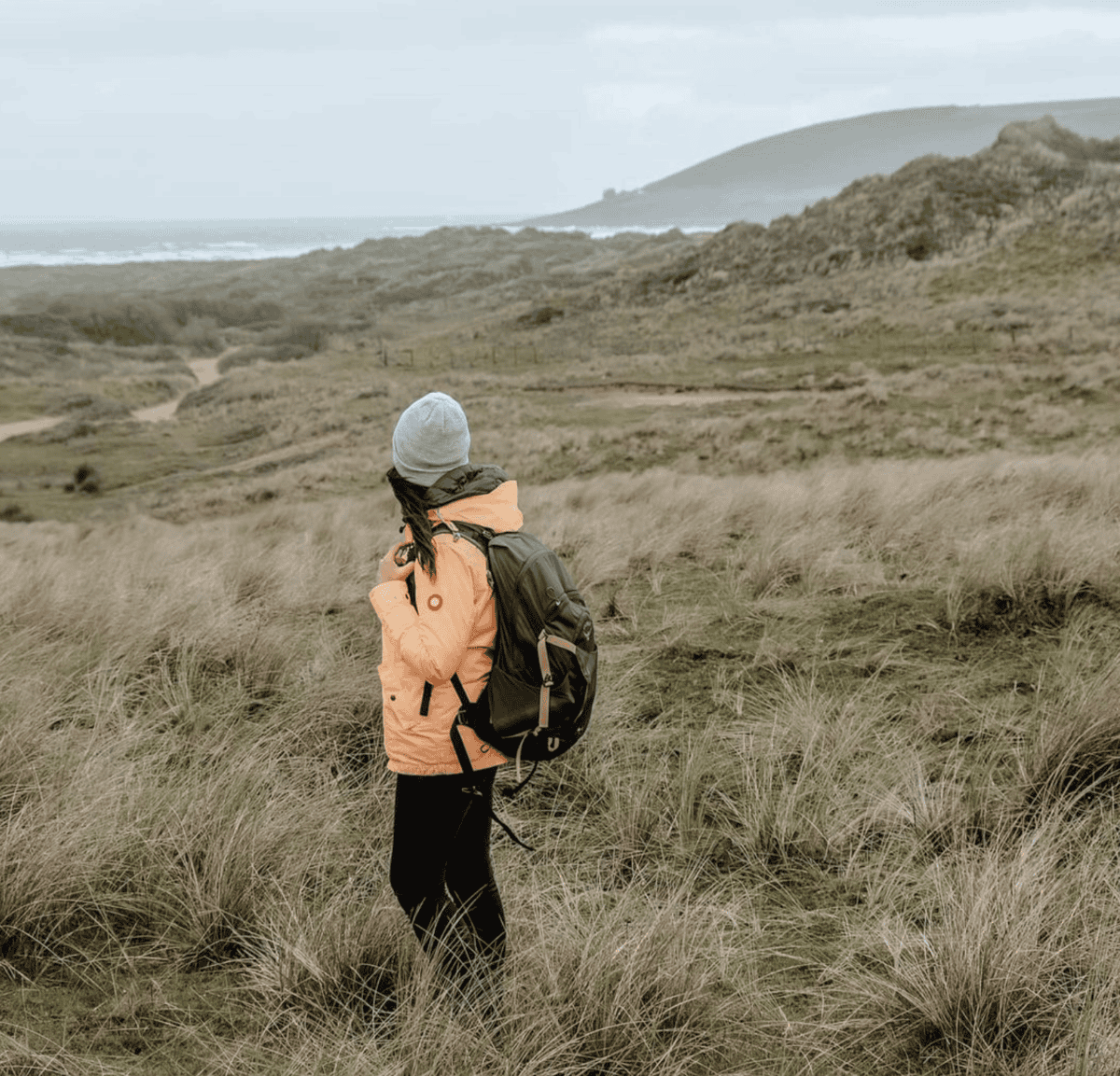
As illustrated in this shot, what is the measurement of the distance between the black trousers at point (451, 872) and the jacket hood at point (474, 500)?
2.08 ft

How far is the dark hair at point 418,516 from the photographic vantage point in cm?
211

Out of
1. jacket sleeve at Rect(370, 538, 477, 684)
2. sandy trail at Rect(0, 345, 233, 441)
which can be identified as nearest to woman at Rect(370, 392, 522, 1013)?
jacket sleeve at Rect(370, 538, 477, 684)

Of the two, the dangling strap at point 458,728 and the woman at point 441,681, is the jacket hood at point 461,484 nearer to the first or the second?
the woman at point 441,681

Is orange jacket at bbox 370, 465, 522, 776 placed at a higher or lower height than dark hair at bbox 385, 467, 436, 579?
lower

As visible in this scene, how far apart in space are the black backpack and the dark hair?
0.13 feet

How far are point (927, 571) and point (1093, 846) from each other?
320 centimetres

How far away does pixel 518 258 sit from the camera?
107000 mm

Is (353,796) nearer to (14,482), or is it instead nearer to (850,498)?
(850,498)

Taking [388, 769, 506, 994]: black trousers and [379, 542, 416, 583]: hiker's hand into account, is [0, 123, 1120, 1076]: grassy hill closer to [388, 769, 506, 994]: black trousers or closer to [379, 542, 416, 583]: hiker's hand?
[388, 769, 506, 994]: black trousers

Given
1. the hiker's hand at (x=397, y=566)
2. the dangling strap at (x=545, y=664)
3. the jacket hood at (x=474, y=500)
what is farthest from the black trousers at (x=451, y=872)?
the jacket hood at (x=474, y=500)

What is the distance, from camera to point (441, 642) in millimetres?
2072

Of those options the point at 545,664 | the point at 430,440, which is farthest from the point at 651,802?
the point at 430,440

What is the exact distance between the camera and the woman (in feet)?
6.91

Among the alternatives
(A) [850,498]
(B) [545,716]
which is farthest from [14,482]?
(B) [545,716]
